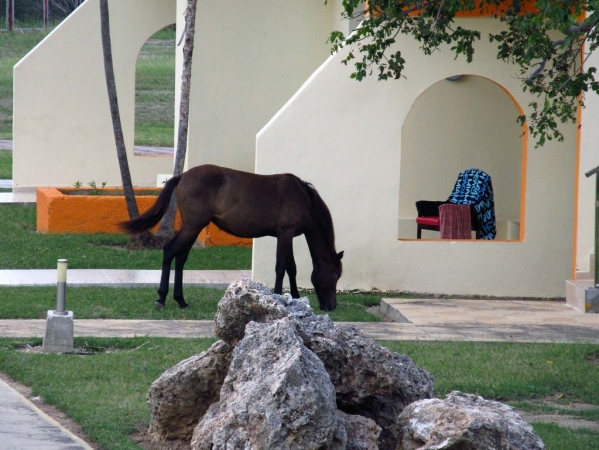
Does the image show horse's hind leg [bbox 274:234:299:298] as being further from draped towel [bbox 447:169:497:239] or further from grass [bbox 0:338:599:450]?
draped towel [bbox 447:169:497:239]

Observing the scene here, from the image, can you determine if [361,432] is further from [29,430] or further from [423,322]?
[423,322]

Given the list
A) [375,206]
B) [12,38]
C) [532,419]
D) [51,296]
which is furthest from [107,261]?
[12,38]

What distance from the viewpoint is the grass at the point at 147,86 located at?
31781mm

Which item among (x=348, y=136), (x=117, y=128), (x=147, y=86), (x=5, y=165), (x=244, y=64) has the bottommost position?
(x=348, y=136)

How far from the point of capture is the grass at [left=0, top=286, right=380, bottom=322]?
31.9 ft

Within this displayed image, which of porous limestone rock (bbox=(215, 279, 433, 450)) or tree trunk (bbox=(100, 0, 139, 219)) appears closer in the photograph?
porous limestone rock (bbox=(215, 279, 433, 450))

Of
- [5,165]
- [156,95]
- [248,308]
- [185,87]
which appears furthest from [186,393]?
[156,95]

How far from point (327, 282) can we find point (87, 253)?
4381 mm

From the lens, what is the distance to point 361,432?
5.03 metres

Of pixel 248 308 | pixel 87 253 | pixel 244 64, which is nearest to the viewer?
pixel 248 308

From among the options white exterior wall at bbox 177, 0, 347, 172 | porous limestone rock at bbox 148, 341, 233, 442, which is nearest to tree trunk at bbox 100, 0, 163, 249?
white exterior wall at bbox 177, 0, 347, 172

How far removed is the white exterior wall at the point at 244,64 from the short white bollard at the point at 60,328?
275 inches

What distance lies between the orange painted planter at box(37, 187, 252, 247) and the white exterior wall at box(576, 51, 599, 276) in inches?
209

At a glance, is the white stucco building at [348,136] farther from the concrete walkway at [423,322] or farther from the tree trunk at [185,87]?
→ the tree trunk at [185,87]
